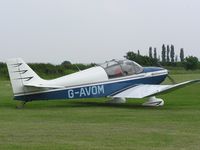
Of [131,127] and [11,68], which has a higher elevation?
[11,68]

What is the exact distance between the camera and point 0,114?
13289 mm

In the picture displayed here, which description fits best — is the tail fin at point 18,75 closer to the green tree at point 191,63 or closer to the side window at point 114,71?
the side window at point 114,71

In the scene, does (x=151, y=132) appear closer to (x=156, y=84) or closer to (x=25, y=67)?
(x=25, y=67)

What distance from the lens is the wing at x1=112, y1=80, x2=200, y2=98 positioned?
53.4 ft

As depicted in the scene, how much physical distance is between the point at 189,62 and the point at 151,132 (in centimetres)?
9267

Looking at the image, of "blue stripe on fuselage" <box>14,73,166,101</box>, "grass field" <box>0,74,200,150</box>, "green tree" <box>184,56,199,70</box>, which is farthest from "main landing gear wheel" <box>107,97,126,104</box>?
"green tree" <box>184,56,199,70</box>

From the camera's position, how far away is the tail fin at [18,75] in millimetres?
15594

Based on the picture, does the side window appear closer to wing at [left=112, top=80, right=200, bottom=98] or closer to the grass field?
wing at [left=112, top=80, right=200, bottom=98]

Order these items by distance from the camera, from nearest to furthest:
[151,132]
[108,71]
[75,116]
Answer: [151,132]
[75,116]
[108,71]

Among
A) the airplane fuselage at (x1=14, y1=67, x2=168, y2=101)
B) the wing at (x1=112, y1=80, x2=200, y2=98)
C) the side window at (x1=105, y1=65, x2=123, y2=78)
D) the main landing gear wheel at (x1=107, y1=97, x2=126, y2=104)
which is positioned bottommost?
the main landing gear wheel at (x1=107, y1=97, x2=126, y2=104)

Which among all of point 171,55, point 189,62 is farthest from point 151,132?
point 171,55

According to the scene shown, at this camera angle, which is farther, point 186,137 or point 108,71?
point 108,71

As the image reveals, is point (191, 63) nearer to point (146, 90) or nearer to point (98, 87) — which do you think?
point (146, 90)

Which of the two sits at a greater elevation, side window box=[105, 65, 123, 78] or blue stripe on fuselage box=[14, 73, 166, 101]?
side window box=[105, 65, 123, 78]
